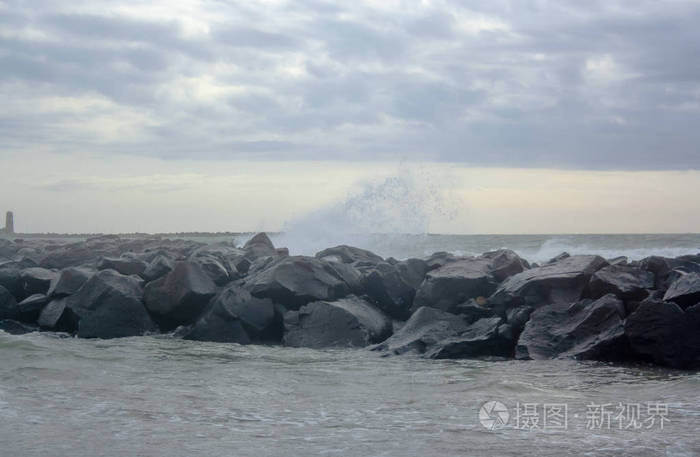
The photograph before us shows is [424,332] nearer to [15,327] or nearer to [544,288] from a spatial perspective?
[544,288]

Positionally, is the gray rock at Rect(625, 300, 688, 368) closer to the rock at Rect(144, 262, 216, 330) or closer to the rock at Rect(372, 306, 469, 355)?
the rock at Rect(372, 306, 469, 355)

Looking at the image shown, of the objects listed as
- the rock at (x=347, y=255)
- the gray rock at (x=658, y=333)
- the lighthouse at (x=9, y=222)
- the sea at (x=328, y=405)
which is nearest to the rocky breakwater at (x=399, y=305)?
the gray rock at (x=658, y=333)

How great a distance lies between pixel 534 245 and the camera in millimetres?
41062

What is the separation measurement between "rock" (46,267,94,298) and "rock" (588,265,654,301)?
261 inches

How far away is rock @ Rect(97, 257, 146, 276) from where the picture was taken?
12.0m

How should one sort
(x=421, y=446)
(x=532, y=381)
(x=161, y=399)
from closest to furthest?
1. (x=421, y=446)
2. (x=161, y=399)
3. (x=532, y=381)

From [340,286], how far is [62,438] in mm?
5923

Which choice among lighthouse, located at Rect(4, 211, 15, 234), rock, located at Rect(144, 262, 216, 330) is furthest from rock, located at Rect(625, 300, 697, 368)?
lighthouse, located at Rect(4, 211, 15, 234)

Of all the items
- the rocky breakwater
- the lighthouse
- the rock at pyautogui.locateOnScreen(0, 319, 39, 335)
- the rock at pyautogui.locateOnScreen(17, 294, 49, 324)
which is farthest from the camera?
the lighthouse

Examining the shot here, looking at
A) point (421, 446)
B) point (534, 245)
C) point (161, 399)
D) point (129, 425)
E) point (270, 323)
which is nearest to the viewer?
point (421, 446)

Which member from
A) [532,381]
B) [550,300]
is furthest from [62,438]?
[550,300]

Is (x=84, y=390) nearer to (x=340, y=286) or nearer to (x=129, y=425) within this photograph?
(x=129, y=425)

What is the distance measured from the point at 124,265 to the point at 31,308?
4.87 ft

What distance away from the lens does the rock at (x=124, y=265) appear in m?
12.0
